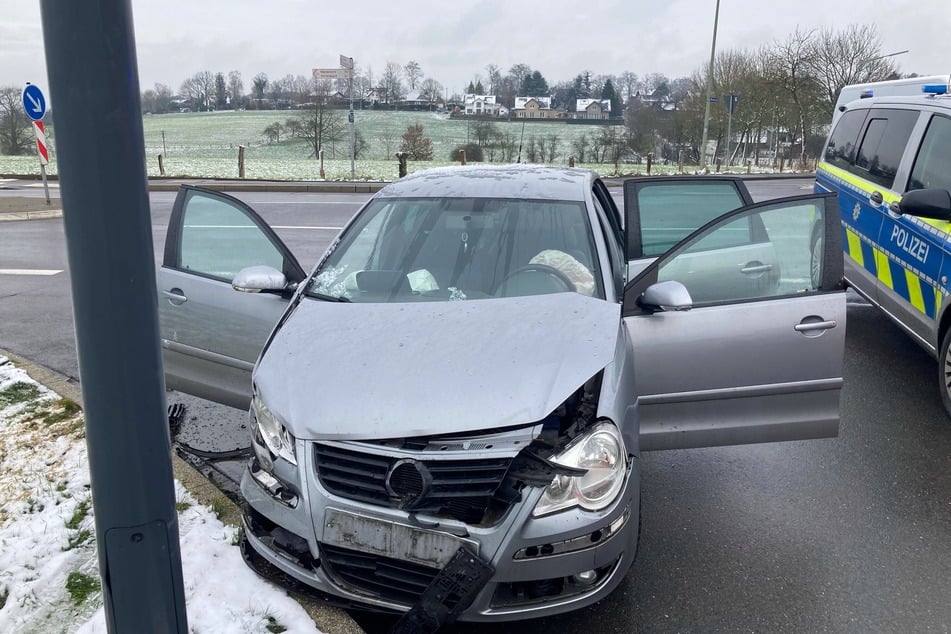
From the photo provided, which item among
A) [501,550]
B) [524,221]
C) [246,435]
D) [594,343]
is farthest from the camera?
[246,435]

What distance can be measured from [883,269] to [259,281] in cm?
447

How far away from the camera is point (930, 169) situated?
16.7 feet

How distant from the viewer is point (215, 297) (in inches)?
154

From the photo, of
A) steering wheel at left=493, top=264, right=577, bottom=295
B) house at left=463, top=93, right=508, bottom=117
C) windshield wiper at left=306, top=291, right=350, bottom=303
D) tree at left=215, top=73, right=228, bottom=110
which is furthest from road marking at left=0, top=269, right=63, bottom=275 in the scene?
tree at left=215, top=73, right=228, bottom=110

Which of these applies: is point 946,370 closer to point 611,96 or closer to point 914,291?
point 914,291

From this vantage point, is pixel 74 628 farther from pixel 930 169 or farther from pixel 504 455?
pixel 930 169

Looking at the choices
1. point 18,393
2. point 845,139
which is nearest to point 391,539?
point 18,393

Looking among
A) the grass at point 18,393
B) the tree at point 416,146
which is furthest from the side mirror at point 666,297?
the tree at point 416,146

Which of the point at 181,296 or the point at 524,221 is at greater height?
the point at 524,221

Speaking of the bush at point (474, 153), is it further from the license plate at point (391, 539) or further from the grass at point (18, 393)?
the license plate at point (391, 539)

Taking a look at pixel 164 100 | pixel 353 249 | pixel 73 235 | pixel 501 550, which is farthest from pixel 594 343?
pixel 164 100

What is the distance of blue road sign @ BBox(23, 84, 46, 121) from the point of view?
549 inches

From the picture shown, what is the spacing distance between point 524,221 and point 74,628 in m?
2.57

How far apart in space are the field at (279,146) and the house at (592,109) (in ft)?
4.29
